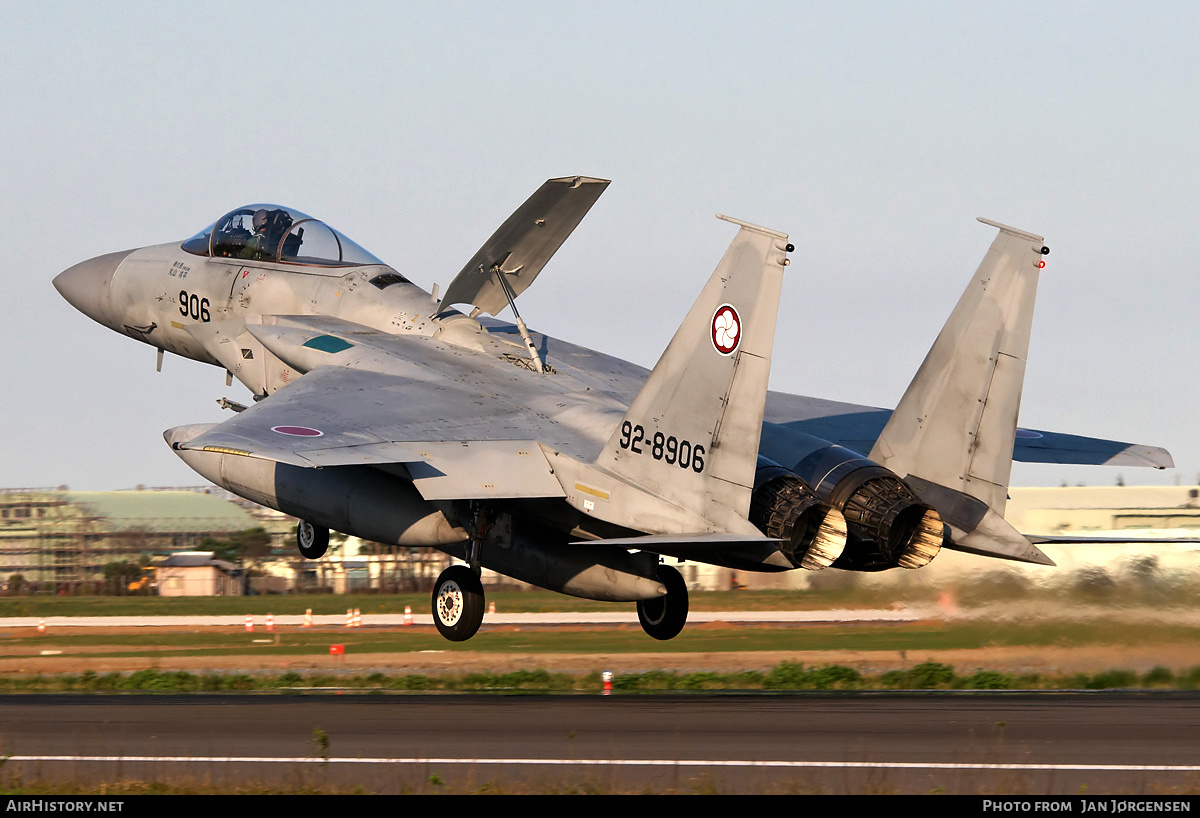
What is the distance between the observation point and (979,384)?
1518cm

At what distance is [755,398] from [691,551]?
7.09ft

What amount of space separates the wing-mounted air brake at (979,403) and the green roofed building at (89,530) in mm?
32110

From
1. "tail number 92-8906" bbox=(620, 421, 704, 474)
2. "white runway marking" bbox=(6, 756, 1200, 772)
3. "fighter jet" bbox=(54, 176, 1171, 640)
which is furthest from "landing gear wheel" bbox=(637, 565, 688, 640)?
"white runway marking" bbox=(6, 756, 1200, 772)

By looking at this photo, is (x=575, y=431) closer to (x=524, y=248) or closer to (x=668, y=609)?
(x=668, y=609)

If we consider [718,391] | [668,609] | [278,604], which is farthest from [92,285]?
[278,604]

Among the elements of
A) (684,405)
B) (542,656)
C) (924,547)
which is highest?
(684,405)

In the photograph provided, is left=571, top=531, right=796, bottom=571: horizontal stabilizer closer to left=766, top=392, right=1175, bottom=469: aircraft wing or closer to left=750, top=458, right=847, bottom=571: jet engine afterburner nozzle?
→ left=750, top=458, right=847, bottom=571: jet engine afterburner nozzle

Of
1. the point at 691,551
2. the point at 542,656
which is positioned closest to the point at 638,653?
the point at 542,656

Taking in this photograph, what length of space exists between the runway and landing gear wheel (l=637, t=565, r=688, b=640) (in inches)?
34.3

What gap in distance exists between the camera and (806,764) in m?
11.8

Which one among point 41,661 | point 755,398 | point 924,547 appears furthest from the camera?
point 41,661

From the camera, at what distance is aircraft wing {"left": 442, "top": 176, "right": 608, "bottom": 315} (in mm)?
17516

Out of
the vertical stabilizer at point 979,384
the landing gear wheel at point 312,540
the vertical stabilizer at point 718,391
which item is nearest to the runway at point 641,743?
the landing gear wheel at point 312,540
